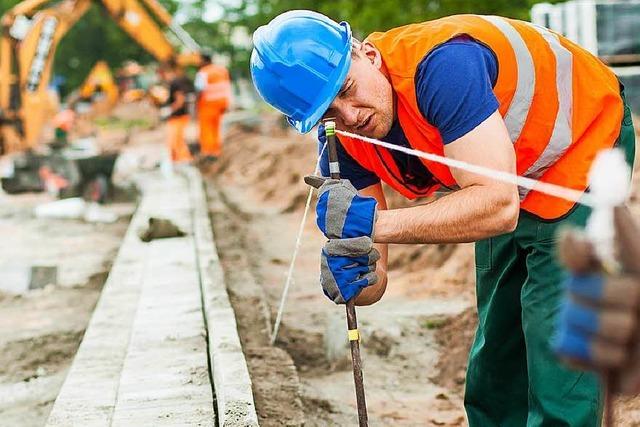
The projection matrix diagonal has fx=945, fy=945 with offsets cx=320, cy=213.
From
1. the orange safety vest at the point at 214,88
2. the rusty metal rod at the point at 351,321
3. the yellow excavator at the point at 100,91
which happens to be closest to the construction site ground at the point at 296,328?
the rusty metal rod at the point at 351,321

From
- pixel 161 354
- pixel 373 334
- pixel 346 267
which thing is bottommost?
pixel 373 334

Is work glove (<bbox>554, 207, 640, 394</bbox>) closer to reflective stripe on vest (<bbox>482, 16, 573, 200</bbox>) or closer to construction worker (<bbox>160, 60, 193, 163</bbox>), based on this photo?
reflective stripe on vest (<bbox>482, 16, 573, 200</bbox>)

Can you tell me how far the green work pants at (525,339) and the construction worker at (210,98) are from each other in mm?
11552

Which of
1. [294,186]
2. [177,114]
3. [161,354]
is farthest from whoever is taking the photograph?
[177,114]

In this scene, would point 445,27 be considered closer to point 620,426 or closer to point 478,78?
point 478,78

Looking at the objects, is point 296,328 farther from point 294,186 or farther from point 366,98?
point 294,186

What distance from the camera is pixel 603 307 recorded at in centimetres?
148

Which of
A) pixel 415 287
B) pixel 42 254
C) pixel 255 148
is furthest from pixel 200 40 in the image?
pixel 415 287

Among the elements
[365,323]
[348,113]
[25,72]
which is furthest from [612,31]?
[25,72]

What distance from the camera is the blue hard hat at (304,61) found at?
279 cm

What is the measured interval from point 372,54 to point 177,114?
1158cm

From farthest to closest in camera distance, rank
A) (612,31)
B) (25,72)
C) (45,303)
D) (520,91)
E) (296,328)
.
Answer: (25,72) → (612,31) → (45,303) → (296,328) → (520,91)

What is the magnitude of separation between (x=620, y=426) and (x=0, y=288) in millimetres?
5193

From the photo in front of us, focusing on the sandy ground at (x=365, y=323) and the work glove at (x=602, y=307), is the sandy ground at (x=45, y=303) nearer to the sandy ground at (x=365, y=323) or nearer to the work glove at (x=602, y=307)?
the sandy ground at (x=365, y=323)
